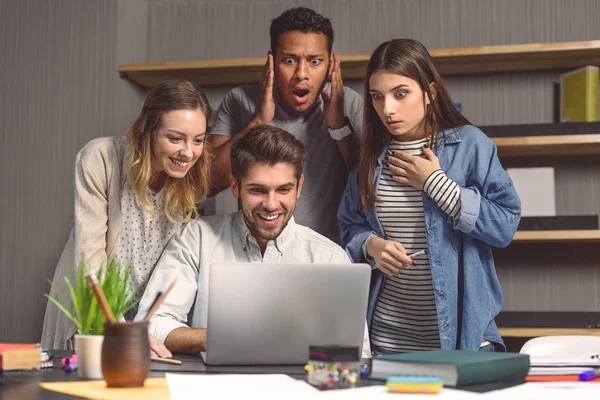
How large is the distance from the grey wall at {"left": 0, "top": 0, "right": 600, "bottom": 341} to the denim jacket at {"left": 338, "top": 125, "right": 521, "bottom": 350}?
2.90ft

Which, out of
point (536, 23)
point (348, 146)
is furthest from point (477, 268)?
point (536, 23)

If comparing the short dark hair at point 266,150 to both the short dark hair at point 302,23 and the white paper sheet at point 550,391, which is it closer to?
the short dark hair at point 302,23

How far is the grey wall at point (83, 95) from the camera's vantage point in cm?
296

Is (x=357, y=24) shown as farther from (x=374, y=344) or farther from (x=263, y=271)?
(x=263, y=271)

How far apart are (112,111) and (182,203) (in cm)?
107

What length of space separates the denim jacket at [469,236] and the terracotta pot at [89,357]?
Answer: 1076 millimetres

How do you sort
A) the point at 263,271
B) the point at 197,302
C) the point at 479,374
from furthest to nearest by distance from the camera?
the point at 197,302
the point at 263,271
the point at 479,374

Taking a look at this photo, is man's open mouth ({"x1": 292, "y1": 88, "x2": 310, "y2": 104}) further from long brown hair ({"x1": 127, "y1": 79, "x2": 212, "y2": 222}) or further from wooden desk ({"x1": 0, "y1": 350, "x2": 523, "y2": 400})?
wooden desk ({"x1": 0, "y1": 350, "x2": 523, "y2": 400})

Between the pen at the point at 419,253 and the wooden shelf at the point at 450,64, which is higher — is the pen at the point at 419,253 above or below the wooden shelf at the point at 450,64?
below

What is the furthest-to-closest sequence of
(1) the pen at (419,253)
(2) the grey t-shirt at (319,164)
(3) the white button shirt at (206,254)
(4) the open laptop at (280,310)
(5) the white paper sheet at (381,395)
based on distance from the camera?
1. (2) the grey t-shirt at (319,164)
2. (1) the pen at (419,253)
3. (3) the white button shirt at (206,254)
4. (4) the open laptop at (280,310)
5. (5) the white paper sheet at (381,395)

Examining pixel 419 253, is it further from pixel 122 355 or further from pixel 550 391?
pixel 122 355

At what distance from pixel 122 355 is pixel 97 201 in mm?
1031

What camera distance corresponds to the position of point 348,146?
2.46 meters

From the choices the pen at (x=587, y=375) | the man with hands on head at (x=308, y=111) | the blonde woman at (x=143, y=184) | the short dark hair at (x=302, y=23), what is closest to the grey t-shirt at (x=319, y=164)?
the man with hands on head at (x=308, y=111)
